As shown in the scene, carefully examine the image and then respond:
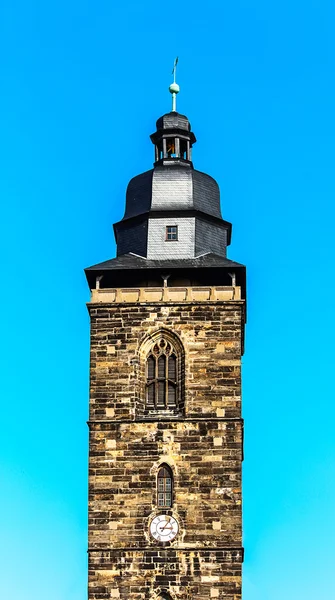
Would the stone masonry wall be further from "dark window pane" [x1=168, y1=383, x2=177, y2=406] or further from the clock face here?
"dark window pane" [x1=168, y1=383, x2=177, y2=406]

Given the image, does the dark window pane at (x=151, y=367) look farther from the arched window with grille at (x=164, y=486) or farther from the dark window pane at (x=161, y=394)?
the arched window with grille at (x=164, y=486)

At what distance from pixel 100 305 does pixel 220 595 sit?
9.04 metres

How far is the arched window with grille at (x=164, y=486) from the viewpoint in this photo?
194ft

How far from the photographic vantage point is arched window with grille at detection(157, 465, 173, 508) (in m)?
59.0

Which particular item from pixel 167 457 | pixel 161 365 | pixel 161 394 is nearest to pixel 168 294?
pixel 161 365

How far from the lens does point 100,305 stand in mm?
61312

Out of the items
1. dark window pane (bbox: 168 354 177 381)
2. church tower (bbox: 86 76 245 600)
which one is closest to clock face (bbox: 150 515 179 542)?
church tower (bbox: 86 76 245 600)

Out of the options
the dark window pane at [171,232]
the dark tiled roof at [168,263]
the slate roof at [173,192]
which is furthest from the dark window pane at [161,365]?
the slate roof at [173,192]

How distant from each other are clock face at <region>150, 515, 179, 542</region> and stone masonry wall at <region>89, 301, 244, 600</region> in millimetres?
161

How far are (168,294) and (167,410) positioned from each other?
3.40 m

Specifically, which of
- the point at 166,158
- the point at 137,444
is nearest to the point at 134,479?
the point at 137,444

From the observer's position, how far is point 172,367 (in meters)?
60.8

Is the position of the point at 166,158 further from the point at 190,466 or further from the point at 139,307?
the point at 190,466

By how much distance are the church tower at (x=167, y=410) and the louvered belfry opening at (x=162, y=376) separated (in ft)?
0.09
